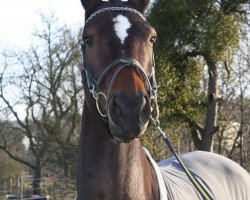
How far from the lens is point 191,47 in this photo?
509 inches

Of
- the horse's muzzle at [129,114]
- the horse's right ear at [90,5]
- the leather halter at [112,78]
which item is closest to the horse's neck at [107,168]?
the leather halter at [112,78]

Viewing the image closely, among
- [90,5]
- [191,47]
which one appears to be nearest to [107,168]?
[90,5]

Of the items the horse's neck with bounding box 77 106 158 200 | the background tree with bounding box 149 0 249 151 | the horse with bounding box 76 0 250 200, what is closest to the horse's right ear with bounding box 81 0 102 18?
the horse with bounding box 76 0 250 200

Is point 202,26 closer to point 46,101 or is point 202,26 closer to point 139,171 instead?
point 139,171

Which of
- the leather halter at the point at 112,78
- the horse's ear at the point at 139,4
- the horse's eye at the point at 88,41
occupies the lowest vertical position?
the leather halter at the point at 112,78

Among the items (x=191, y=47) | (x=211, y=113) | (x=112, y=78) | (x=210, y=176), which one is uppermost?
(x=191, y=47)

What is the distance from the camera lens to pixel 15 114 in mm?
25047

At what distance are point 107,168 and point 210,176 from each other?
5.67 feet

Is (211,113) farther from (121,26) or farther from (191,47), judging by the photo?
(121,26)

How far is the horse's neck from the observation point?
2711 millimetres

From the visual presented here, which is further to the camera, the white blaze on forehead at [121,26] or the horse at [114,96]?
the white blaze on forehead at [121,26]

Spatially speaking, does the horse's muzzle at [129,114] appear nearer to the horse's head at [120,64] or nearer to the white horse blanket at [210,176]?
the horse's head at [120,64]

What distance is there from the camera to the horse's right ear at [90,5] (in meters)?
3.03

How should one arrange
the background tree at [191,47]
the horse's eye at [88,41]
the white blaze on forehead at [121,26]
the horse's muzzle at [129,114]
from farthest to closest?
1. the background tree at [191,47]
2. the horse's eye at [88,41]
3. the white blaze on forehead at [121,26]
4. the horse's muzzle at [129,114]
